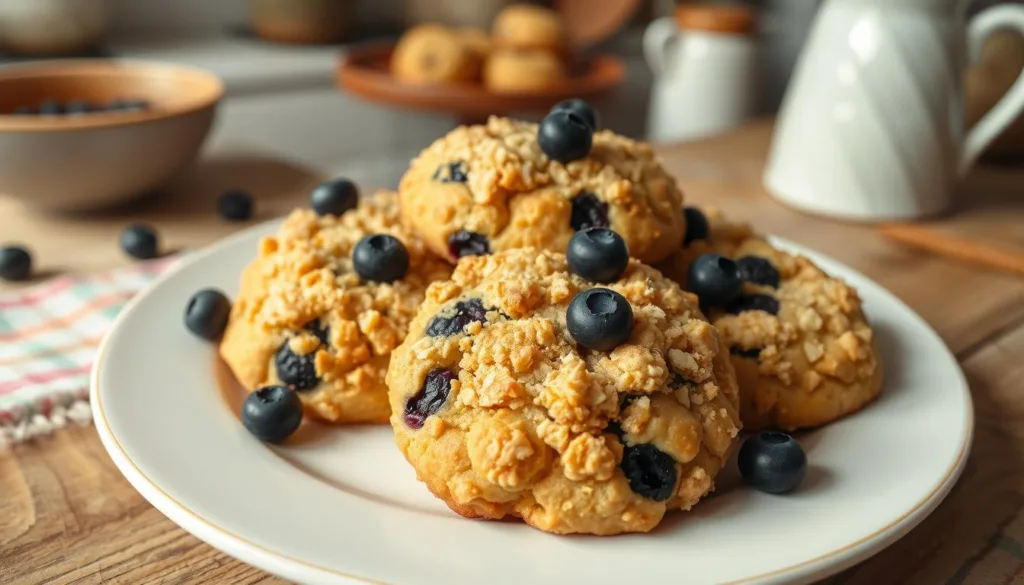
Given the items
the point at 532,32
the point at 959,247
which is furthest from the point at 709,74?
the point at 959,247

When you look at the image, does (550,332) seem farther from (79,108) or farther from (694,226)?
(79,108)

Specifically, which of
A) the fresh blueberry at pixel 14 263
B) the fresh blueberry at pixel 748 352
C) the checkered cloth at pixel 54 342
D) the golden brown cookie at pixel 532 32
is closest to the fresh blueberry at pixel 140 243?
the checkered cloth at pixel 54 342

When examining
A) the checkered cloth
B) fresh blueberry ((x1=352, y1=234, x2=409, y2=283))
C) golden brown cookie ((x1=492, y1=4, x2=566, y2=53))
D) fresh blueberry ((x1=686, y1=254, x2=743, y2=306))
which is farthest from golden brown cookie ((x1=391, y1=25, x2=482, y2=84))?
fresh blueberry ((x1=686, y1=254, x2=743, y2=306))

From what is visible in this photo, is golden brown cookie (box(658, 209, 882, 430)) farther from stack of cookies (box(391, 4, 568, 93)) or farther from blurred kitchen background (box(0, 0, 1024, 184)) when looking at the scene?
blurred kitchen background (box(0, 0, 1024, 184))

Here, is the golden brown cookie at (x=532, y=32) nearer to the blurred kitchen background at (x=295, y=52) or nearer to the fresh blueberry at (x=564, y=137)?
the blurred kitchen background at (x=295, y=52)

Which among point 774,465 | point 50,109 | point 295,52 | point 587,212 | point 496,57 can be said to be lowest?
point 295,52
